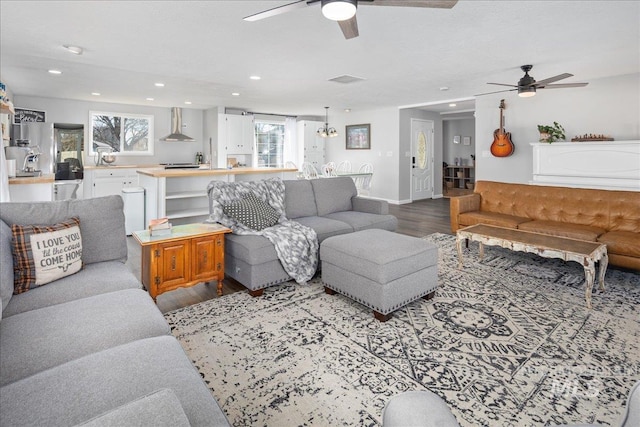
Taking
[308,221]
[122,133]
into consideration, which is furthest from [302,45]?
[122,133]

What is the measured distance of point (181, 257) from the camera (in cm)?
287

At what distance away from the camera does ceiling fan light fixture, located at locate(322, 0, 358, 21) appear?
1916 mm

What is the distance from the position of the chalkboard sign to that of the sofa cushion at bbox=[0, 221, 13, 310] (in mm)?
6316

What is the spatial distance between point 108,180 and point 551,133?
800cm

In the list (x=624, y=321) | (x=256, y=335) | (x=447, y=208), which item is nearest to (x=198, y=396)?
(x=256, y=335)

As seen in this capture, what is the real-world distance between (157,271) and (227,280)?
0.82 m

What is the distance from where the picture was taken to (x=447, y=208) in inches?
314

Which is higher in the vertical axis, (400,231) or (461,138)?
(461,138)

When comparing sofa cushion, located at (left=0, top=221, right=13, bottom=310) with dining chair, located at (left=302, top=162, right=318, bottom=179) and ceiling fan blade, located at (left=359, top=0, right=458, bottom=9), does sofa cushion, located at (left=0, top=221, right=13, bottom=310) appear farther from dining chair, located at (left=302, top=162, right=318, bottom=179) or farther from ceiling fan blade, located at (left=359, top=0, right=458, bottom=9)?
dining chair, located at (left=302, top=162, right=318, bottom=179)

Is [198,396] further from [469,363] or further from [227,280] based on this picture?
[227,280]

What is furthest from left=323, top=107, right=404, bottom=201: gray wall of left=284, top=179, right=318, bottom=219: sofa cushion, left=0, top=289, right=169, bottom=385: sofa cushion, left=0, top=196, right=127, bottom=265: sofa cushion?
left=0, top=289, right=169, bottom=385: sofa cushion

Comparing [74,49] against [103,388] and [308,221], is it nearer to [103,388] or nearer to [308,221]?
[308,221]

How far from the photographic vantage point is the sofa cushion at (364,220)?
3.97m

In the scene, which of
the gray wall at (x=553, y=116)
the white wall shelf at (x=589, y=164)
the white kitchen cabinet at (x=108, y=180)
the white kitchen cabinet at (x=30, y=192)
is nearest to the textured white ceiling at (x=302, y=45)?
the gray wall at (x=553, y=116)
